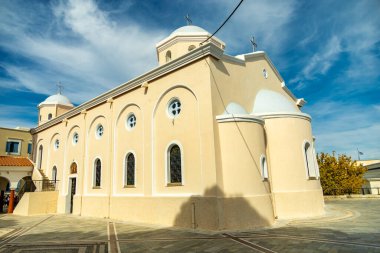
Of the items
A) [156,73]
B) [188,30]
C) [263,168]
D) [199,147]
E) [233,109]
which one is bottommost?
[263,168]

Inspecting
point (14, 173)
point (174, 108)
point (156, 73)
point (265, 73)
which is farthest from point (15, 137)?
point (265, 73)

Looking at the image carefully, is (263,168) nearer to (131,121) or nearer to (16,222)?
(131,121)

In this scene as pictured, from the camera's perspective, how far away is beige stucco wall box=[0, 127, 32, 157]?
26.7m

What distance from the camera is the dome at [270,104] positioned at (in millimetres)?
13258

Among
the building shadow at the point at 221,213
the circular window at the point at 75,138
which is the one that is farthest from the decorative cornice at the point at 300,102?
the circular window at the point at 75,138

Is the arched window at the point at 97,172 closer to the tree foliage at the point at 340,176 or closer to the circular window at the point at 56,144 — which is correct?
the circular window at the point at 56,144

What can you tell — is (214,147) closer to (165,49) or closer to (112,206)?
(112,206)

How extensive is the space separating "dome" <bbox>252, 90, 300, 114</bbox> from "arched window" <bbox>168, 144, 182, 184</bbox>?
14.5 ft

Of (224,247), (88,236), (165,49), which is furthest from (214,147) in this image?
(165,49)

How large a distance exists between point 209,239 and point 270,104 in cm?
763

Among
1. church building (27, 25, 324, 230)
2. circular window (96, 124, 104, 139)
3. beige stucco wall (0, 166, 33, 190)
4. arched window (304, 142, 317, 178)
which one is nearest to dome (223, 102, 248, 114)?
church building (27, 25, 324, 230)

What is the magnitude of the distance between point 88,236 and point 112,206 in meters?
4.79

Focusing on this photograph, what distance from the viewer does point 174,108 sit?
1252 cm

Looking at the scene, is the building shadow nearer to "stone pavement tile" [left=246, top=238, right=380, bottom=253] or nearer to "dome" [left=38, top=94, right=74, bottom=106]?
"stone pavement tile" [left=246, top=238, right=380, bottom=253]
